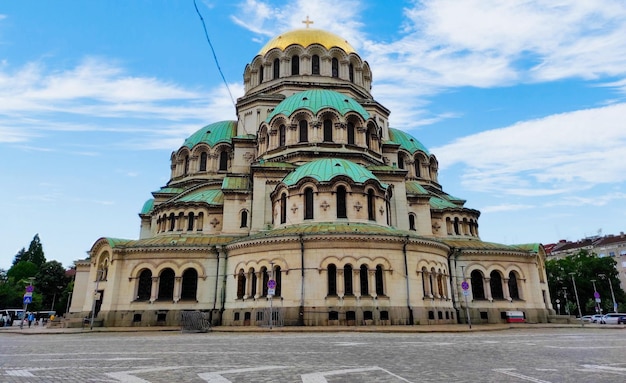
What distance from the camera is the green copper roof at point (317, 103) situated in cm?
3372

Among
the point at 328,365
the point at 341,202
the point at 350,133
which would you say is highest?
the point at 350,133

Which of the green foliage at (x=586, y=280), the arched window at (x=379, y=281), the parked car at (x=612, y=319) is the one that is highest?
the green foliage at (x=586, y=280)

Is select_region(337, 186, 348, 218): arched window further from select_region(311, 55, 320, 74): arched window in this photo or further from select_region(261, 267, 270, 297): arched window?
select_region(311, 55, 320, 74): arched window

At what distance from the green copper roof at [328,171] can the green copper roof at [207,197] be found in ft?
22.7

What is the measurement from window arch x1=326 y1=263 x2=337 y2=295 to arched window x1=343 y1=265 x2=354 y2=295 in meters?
0.54

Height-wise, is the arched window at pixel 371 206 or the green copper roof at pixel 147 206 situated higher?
the green copper roof at pixel 147 206

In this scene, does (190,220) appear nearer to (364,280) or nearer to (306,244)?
(306,244)

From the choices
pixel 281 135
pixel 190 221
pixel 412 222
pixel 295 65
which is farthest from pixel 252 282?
pixel 295 65

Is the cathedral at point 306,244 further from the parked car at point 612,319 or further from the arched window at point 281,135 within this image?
the parked car at point 612,319

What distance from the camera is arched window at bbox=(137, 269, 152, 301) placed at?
2953cm

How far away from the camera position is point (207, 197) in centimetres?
3462

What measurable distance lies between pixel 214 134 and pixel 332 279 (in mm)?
21788

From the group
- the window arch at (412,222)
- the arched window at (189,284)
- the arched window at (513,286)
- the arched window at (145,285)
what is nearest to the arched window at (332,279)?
the arched window at (189,284)

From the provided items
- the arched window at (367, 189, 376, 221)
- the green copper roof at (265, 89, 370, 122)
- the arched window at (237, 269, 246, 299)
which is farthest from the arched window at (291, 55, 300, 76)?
the arched window at (237, 269, 246, 299)
